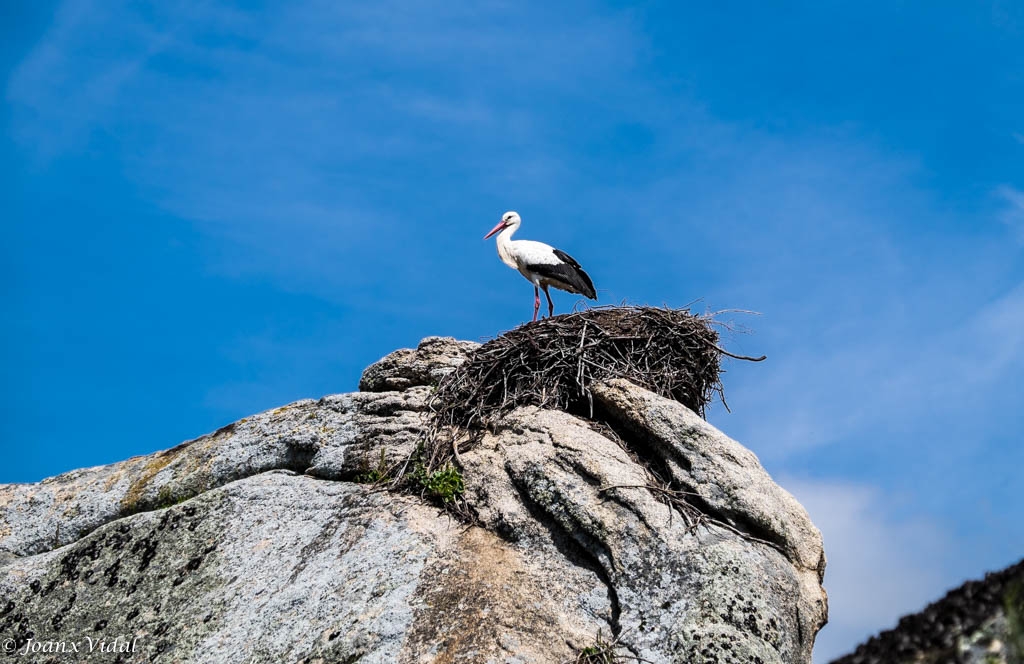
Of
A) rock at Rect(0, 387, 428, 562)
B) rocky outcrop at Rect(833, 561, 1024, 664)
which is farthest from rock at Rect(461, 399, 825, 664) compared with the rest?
rocky outcrop at Rect(833, 561, 1024, 664)

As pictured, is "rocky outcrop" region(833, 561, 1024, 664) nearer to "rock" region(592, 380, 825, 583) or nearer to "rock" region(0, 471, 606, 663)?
"rock" region(0, 471, 606, 663)

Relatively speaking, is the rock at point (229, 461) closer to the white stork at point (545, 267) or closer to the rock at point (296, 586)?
the rock at point (296, 586)

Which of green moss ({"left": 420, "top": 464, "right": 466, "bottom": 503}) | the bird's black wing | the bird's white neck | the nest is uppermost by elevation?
the bird's white neck

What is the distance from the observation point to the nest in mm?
10711

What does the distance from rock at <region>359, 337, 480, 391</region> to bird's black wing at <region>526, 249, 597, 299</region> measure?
10.8 ft

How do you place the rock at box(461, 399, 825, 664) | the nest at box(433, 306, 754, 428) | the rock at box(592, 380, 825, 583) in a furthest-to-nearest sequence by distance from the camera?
the nest at box(433, 306, 754, 428) < the rock at box(592, 380, 825, 583) < the rock at box(461, 399, 825, 664)

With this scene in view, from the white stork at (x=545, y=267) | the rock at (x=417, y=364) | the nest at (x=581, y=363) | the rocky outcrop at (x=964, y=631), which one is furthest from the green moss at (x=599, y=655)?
the white stork at (x=545, y=267)

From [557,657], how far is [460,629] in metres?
0.84

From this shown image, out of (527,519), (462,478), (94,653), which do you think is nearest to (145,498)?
(94,653)

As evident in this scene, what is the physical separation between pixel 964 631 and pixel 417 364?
935 centimetres

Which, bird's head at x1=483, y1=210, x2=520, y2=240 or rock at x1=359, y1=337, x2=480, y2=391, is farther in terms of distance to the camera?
bird's head at x1=483, y1=210, x2=520, y2=240

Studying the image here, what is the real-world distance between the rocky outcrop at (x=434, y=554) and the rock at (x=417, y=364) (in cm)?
15

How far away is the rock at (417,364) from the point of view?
1188 cm

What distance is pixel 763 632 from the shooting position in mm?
8289
